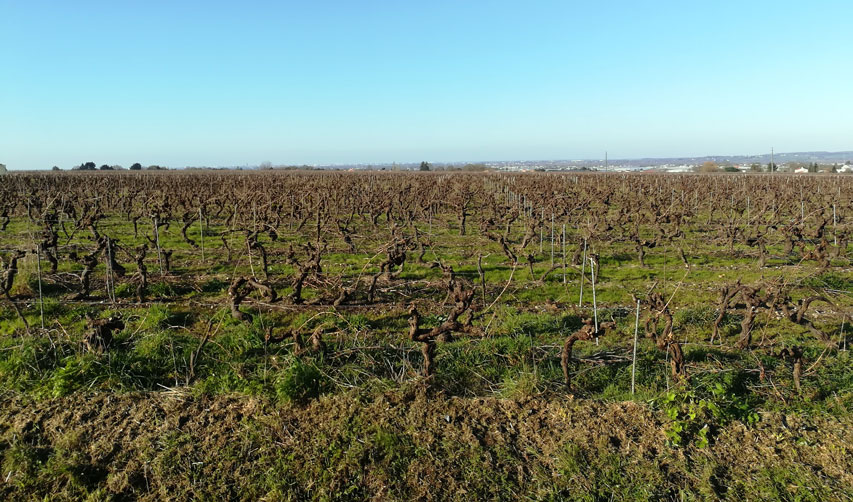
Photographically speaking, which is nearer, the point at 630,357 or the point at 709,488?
the point at 709,488

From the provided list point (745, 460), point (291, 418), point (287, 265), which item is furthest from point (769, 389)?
point (287, 265)

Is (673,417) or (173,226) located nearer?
(673,417)

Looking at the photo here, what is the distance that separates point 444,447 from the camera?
13.3 feet

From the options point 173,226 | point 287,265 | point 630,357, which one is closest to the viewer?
point 630,357

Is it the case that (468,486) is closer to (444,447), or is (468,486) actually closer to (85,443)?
(444,447)

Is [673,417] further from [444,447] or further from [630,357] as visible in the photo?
[444,447]

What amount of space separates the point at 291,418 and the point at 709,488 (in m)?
3.19

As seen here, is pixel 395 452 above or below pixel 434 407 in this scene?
below

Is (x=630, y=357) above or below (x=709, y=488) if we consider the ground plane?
above

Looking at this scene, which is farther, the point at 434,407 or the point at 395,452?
the point at 434,407

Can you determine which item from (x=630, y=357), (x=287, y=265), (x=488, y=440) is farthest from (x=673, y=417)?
(x=287, y=265)

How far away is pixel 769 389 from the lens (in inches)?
182

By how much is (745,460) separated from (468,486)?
2.04m

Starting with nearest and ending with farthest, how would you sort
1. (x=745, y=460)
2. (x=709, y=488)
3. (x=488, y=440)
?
(x=709, y=488) → (x=745, y=460) → (x=488, y=440)
